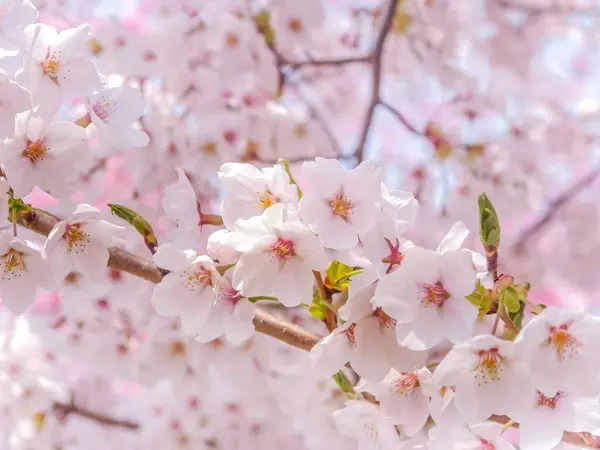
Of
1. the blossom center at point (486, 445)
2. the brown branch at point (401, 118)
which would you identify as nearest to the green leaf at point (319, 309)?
the blossom center at point (486, 445)

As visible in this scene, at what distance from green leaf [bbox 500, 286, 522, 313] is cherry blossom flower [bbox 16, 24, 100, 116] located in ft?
1.54

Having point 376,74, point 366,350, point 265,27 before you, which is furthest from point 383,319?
point 265,27

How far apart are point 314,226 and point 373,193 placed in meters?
0.07

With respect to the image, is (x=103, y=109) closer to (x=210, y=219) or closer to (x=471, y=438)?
(x=210, y=219)

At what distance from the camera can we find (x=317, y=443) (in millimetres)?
1441

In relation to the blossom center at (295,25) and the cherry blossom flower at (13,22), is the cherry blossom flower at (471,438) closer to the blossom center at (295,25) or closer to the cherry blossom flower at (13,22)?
the cherry blossom flower at (13,22)

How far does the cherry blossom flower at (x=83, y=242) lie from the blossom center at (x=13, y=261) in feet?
0.09

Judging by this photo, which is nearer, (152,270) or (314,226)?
(314,226)

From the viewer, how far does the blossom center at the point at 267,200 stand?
68cm

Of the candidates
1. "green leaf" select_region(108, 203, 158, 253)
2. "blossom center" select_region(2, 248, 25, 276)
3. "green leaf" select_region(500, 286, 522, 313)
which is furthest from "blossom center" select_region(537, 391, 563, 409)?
"blossom center" select_region(2, 248, 25, 276)

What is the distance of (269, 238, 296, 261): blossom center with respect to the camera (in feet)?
2.14

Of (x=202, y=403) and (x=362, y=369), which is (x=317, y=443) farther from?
(x=362, y=369)

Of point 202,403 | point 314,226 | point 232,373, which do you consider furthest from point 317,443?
point 314,226

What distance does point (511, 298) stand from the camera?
612 mm
